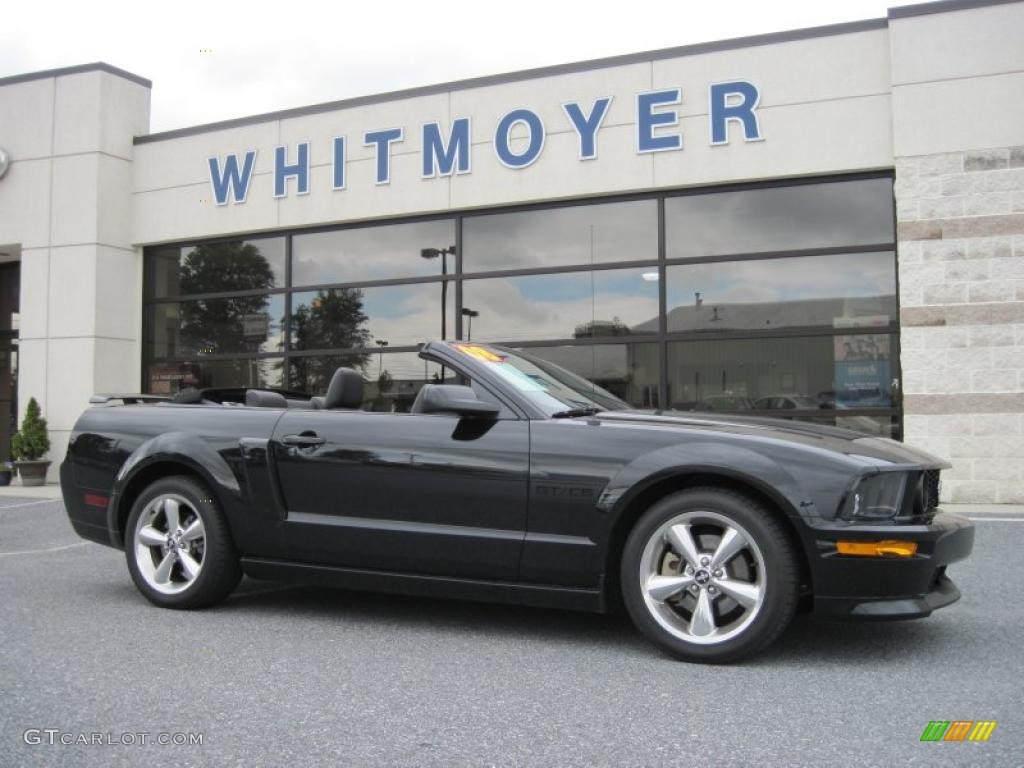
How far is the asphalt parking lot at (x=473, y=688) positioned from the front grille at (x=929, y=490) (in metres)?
0.60

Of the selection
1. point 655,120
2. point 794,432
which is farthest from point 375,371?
point 794,432

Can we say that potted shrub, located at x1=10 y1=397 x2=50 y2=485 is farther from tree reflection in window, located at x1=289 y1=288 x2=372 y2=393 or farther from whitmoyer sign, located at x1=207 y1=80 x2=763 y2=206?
whitmoyer sign, located at x1=207 y1=80 x2=763 y2=206

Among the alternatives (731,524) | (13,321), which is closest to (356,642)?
(731,524)

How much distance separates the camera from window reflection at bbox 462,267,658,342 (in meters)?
11.5

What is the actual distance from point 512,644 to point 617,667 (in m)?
0.57

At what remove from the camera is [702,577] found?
370 cm

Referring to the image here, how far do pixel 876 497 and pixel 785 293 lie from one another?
7515mm

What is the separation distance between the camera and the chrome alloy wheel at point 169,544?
4805 millimetres

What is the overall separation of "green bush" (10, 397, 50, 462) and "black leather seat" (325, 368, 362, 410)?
1087 cm

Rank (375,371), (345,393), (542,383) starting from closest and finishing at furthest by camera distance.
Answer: (542,383) → (345,393) → (375,371)

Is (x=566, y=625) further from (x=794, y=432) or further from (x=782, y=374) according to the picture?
(x=782, y=374)

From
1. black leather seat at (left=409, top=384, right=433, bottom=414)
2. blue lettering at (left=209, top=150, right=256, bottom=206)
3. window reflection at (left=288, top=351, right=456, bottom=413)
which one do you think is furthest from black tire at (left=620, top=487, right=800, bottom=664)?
blue lettering at (left=209, top=150, right=256, bottom=206)

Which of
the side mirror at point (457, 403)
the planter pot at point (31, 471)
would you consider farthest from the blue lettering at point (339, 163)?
the side mirror at point (457, 403)

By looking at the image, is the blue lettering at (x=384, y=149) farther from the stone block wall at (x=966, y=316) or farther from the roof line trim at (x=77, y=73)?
the stone block wall at (x=966, y=316)
